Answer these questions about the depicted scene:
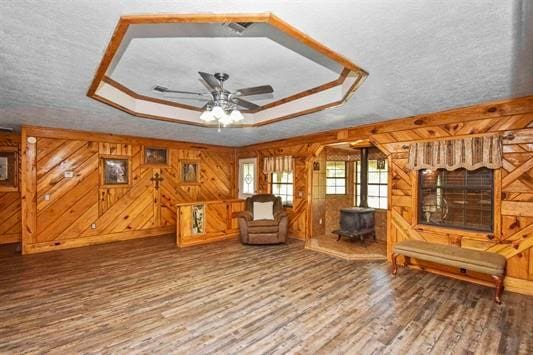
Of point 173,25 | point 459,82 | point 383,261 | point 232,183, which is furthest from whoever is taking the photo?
point 232,183

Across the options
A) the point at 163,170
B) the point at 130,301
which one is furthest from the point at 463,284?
the point at 163,170

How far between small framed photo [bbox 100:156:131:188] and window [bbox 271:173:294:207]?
12.5 ft

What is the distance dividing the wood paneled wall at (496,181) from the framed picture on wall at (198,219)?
4.00 m

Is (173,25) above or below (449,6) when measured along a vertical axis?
above

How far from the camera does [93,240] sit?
5699 millimetres

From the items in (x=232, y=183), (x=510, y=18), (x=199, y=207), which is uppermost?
(x=510, y=18)

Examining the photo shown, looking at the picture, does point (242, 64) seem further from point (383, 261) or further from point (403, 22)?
point (383, 261)

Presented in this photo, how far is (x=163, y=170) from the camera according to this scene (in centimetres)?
678

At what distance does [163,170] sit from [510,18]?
22.4ft

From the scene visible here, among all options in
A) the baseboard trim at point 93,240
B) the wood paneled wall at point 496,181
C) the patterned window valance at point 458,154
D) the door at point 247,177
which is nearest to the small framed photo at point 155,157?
the baseboard trim at point 93,240

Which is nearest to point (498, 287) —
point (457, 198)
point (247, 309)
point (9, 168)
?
point (457, 198)

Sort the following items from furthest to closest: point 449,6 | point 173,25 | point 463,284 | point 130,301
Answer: point 463,284 < point 130,301 < point 173,25 < point 449,6

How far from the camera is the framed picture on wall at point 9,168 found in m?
5.95

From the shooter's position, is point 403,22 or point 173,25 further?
point 173,25
